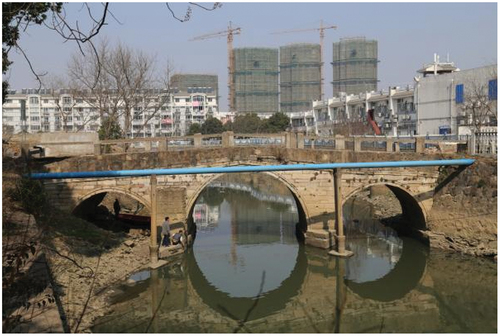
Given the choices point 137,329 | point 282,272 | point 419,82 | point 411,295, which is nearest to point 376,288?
point 411,295

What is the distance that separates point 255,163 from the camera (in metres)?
19.7

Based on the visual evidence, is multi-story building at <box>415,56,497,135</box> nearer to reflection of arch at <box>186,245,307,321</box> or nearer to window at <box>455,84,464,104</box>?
window at <box>455,84,464,104</box>

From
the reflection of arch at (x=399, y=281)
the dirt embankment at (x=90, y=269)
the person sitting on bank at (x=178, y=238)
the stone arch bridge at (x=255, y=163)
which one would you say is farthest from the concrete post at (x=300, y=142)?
the dirt embankment at (x=90, y=269)

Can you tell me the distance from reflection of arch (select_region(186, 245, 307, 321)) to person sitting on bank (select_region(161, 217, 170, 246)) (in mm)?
1137

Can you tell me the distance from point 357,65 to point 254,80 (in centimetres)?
2417

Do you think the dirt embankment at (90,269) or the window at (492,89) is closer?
the dirt embankment at (90,269)

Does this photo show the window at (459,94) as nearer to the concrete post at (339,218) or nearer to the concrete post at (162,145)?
the concrete post at (339,218)

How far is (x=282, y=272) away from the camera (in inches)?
662

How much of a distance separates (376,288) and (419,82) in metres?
33.3

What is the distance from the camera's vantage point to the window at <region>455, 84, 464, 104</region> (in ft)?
126

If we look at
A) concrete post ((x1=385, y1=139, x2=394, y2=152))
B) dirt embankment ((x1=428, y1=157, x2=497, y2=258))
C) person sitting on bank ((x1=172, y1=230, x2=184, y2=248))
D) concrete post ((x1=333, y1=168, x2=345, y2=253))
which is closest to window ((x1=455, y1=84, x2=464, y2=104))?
dirt embankment ((x1=428, y1=157, x2=497, y2=258))

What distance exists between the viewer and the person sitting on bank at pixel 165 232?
17344mm

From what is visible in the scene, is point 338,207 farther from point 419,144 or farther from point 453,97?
point 453,97

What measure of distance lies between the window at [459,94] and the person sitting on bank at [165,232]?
29.3m
